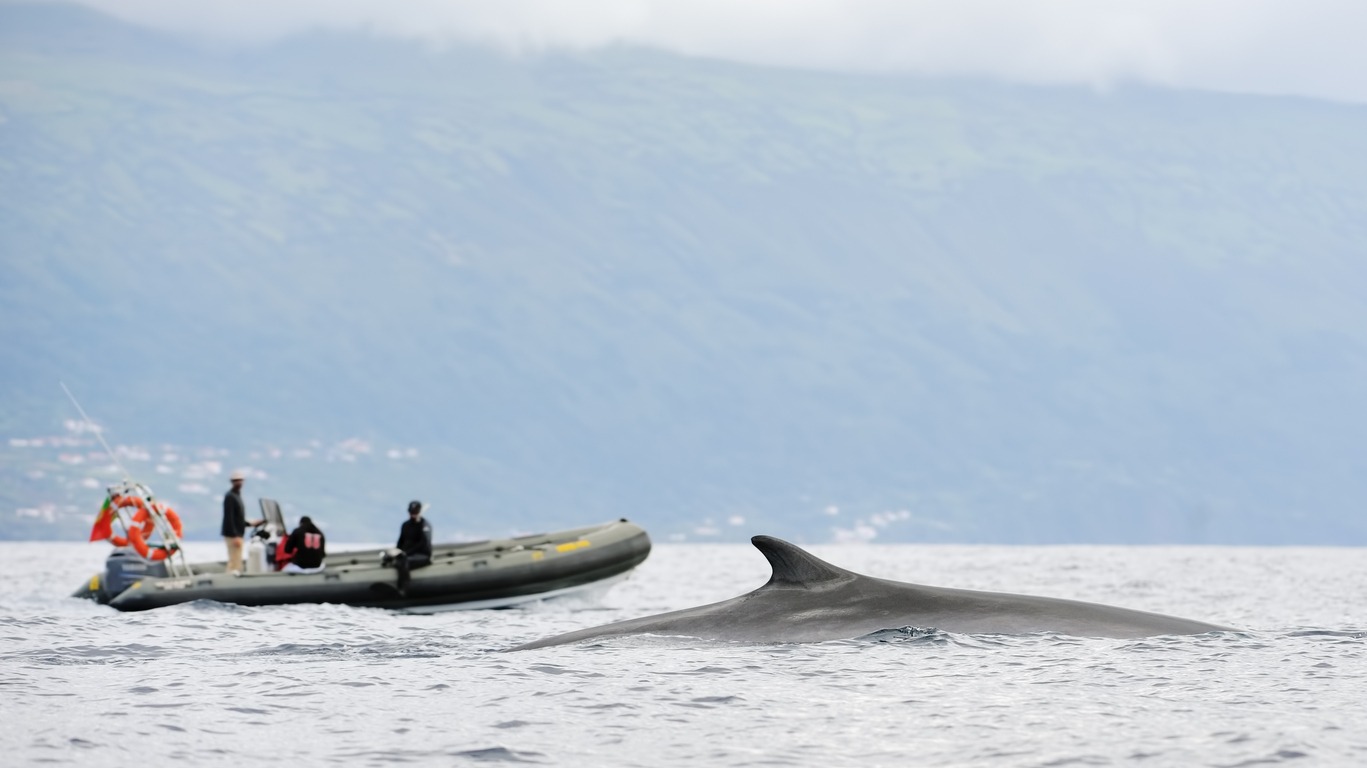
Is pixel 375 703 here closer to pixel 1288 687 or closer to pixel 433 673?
pixel 433 673

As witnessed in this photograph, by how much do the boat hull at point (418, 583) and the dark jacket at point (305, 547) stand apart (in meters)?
0.35

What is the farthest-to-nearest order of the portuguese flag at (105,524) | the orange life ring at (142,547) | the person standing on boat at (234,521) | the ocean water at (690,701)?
the portuguese flag at (105,524)
the orange life ring at (142,547)
the person standing on boat at (234,521)
the ocean water at (690,701)

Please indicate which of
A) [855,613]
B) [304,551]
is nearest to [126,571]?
[304,551]

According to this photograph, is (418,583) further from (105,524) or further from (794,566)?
(794,566)

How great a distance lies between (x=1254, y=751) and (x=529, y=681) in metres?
6.69

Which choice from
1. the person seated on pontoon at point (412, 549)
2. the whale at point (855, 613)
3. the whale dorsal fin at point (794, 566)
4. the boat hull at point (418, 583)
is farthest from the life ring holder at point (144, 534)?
the whale dorsal fin at point (794, 566)

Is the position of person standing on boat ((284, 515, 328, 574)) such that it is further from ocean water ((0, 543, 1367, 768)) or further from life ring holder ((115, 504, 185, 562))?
ocean water ((0, 543, 1367, 768))

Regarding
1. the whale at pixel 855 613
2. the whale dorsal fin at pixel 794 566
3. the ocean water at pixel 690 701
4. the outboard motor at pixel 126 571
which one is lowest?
the ocean water at pixel 690 701

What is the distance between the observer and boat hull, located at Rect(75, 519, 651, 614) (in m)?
27.6

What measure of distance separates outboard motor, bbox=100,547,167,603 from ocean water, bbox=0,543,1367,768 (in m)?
6.57

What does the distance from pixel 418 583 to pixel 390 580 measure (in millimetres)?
452

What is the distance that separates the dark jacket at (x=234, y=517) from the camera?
28891mm

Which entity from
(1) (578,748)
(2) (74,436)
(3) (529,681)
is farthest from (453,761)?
(2) (74,436)

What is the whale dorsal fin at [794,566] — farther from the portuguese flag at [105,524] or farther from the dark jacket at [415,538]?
the portuguese flag at [105,524]
